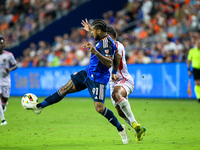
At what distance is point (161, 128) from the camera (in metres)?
9.65

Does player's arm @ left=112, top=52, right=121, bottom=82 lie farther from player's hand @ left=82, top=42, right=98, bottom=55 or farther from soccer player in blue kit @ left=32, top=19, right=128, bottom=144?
player's hand @ left=82, top=42, right=98, bottom=55

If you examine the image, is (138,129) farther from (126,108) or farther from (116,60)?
(116,60)

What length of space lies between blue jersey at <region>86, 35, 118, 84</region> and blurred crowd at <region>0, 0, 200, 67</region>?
9.96 m

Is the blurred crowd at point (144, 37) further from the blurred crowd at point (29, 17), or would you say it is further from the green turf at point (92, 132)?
the green turf at point (92, 132)

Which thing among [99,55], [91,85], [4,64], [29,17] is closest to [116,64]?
[91,85]

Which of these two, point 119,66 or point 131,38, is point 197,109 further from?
point 131,38

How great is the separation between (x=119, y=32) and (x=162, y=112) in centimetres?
1091

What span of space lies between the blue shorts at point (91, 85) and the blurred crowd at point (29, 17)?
21116 mm

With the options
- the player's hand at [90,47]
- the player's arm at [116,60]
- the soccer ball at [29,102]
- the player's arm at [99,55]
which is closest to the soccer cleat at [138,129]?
the player's arm at [116,60]

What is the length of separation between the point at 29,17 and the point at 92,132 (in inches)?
838

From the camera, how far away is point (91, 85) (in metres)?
7.50

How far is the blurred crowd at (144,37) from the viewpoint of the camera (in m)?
19.6

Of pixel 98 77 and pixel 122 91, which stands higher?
pixel 98 77

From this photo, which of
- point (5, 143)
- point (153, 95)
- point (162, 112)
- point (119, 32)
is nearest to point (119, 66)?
point (5, 143)
